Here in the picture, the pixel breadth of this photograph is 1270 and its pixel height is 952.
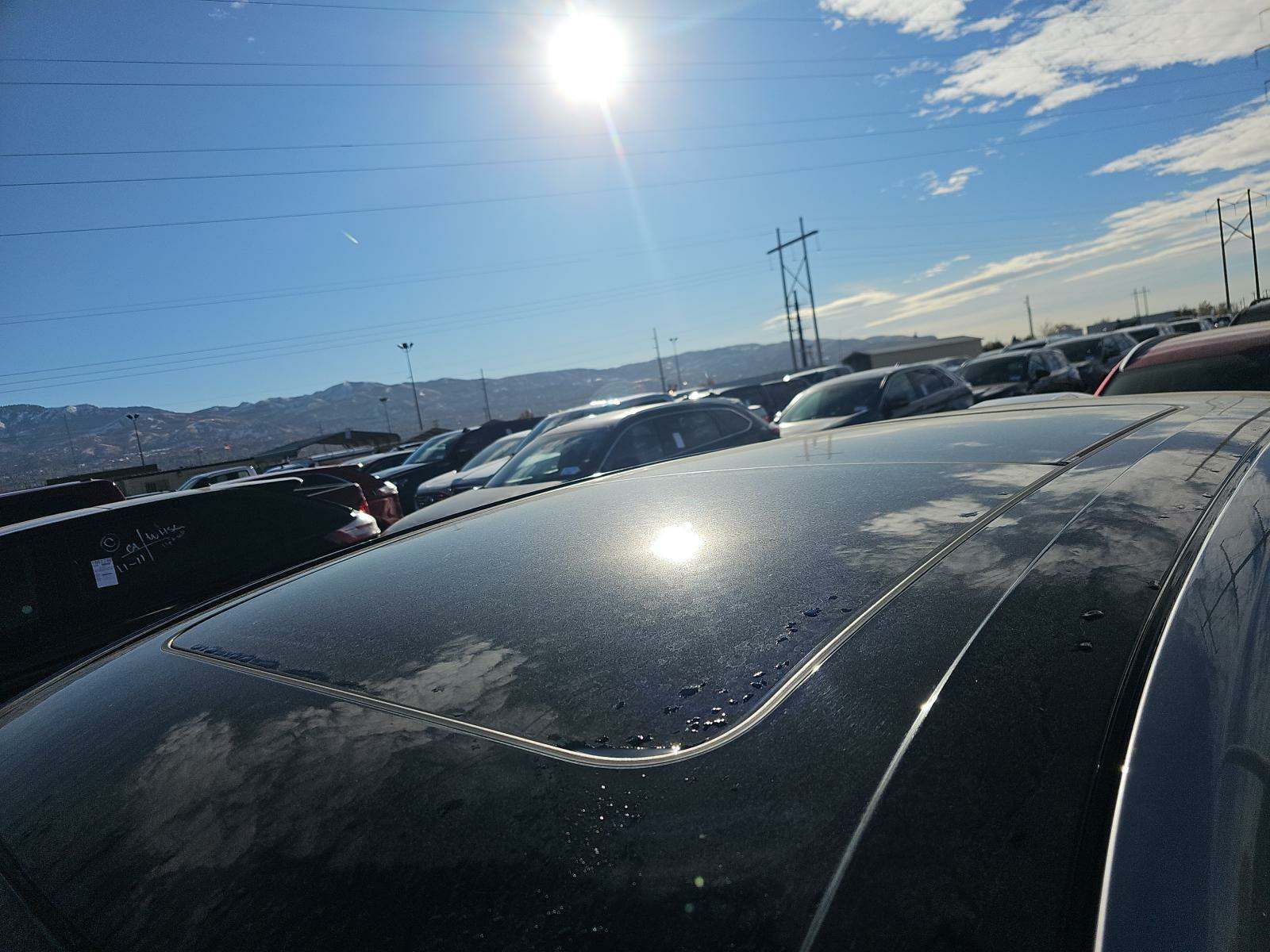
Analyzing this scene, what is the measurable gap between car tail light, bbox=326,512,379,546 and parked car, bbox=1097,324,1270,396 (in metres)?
5.77

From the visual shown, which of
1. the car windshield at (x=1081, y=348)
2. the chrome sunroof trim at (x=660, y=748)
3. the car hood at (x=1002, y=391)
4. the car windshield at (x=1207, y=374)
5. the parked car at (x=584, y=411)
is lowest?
the car hood at (x=1002, y=391)

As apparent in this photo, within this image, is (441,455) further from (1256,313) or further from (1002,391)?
(1256,313)

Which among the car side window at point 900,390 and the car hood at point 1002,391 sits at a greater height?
the car side window at point 900,390

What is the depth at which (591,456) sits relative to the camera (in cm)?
680

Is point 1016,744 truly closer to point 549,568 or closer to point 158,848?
point 549,568

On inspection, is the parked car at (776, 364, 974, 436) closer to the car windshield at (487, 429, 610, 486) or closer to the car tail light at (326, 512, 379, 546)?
the car windshield at (487, 429, 610, 486)

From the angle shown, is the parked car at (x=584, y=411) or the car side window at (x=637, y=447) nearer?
the car side window at (x=637, y=447)

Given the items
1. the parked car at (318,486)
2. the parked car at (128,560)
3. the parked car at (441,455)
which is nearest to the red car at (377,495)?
the parked car at (318,486)

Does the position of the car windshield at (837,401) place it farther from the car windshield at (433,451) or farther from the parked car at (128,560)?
the car windshield at (433,451)

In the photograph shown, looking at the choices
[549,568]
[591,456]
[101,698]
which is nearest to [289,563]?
[591,456]

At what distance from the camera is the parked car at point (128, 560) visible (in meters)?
4.17

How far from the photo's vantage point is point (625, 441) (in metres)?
6.95

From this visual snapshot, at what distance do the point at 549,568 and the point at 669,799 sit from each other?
80 centimetres

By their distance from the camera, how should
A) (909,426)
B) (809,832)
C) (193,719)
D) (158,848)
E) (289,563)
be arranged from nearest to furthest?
(809,832)
(158,848)
(193,719)
(909,426)
(289,563)
